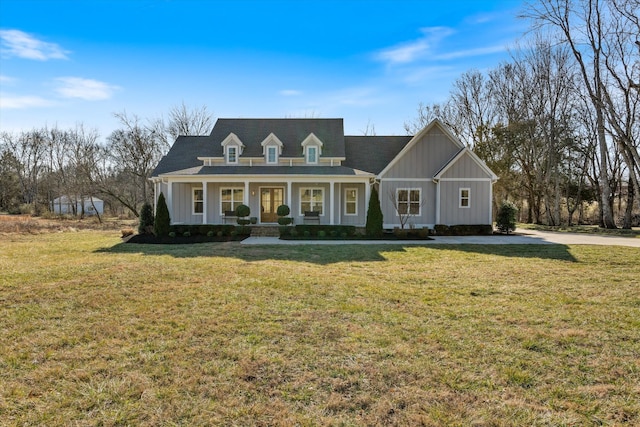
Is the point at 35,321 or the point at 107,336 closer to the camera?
the point at 107,336

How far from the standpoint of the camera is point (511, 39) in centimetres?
2561

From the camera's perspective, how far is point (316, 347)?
418 cm

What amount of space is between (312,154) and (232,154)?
15.5 feet

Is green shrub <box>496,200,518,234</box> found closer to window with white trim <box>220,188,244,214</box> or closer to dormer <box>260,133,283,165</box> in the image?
dormer <box>260,133,283,165</box>

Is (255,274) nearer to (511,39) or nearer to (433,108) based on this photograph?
(511,39)

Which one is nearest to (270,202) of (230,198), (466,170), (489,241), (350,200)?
(230,198)

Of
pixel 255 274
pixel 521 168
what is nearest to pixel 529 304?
pixel 255 274

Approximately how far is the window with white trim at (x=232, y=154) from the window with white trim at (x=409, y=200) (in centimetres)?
962

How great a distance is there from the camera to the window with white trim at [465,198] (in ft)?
63.7

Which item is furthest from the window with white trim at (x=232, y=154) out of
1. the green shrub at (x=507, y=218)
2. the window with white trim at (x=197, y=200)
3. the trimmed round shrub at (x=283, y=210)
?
the green shrub at (x=507, y=218)

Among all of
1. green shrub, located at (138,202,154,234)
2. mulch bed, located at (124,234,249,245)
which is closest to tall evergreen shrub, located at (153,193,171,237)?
mulch bed, located at (124,234,249,245)

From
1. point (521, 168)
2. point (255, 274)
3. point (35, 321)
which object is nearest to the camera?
point (35, 321)

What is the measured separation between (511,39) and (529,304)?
2645cm

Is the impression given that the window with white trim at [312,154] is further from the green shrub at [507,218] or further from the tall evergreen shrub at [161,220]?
the green shrub at [507,218]
